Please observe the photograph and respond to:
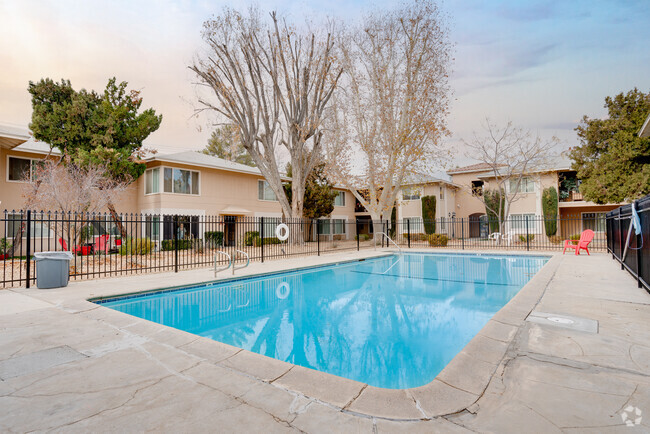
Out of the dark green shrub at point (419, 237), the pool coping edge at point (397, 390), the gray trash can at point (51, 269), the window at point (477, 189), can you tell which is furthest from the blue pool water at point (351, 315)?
the window at point (477, 189)

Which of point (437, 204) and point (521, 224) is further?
point (437, 204)

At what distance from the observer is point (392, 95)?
18.9 metres

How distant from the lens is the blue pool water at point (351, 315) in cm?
429

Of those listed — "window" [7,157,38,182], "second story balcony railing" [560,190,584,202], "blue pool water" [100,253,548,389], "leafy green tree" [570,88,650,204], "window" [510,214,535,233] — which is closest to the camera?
"blue pool water" [100,253,548,389]

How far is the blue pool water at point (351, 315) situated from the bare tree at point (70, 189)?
26.9 ft

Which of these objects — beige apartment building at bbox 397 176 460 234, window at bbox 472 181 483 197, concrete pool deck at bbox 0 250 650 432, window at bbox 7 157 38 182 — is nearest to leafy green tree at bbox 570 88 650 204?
window at bbox 472 181 483 197

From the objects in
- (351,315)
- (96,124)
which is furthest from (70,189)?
(351,315)

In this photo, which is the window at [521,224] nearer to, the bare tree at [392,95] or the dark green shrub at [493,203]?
the dark green shrub at [493,203]

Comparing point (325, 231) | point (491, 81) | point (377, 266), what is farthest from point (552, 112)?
point (325, 231)

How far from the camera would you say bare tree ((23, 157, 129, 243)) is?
42.7ft

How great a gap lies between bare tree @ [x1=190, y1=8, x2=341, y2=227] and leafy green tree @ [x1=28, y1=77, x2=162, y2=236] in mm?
3958

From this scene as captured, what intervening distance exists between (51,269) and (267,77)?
15.3m

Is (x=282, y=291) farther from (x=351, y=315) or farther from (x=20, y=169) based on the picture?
(x=20, y=169)

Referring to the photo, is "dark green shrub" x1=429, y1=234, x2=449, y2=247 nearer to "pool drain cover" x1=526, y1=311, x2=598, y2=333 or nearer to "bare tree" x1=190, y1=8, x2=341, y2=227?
"bare tree" x1=190, y1=8, x2=341, y2=227
